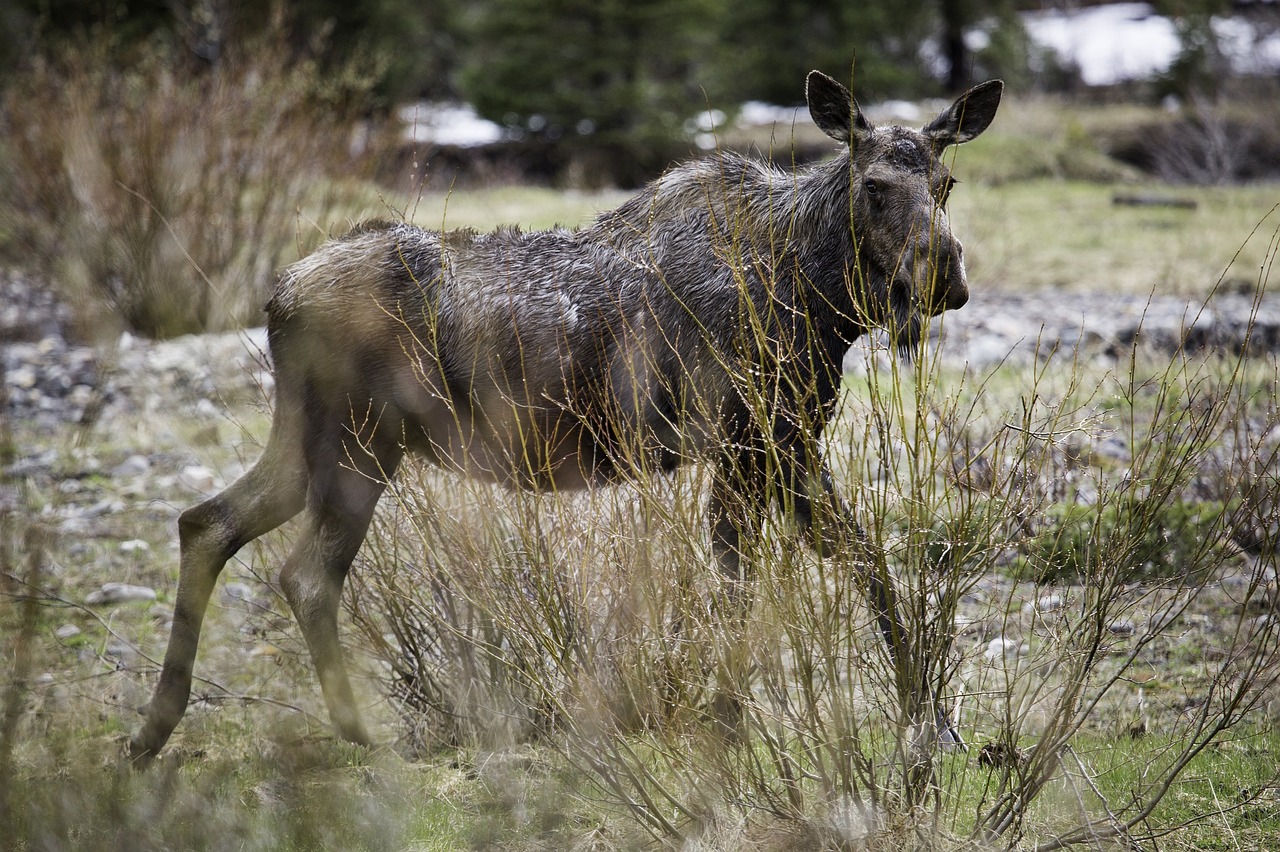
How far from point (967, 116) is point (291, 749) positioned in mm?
3091

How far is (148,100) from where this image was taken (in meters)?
11.3

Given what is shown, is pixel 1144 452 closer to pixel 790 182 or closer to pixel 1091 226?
pixel 790 182

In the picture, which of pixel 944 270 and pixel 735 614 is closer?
pixel 735 614

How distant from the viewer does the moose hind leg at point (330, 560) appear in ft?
14.2

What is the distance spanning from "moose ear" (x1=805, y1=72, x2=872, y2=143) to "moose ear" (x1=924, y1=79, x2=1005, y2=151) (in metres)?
0.24

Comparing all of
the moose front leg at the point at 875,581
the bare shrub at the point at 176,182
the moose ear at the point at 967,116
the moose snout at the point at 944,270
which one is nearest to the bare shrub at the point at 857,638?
the moose front leg at the point at 875,581

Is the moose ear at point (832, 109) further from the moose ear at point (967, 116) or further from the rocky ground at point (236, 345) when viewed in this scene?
the rocky ground at point (236, 345)

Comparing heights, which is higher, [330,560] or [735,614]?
[735,614]

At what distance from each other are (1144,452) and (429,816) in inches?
104

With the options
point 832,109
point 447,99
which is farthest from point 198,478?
point 447,99

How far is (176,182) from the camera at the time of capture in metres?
11.1

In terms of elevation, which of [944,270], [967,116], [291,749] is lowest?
[291,749]

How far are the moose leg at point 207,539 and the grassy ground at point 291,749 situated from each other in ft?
0.62

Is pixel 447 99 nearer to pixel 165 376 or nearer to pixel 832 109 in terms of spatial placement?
pixel 165 376
